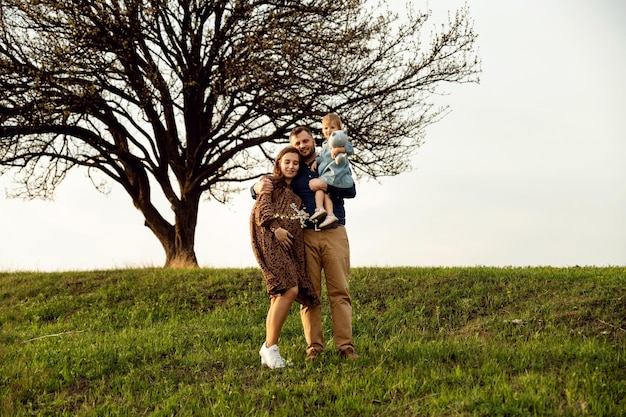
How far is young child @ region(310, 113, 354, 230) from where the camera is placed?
671cm

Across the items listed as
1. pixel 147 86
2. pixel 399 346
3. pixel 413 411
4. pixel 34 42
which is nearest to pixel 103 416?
pixel 413 411

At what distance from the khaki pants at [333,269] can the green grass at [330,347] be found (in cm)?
48

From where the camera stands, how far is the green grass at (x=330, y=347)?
19.9 ft

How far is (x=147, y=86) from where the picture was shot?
16.3 m

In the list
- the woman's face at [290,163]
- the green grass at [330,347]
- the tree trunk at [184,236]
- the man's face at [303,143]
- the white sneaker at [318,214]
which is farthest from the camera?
the tree trunk at [184,236]

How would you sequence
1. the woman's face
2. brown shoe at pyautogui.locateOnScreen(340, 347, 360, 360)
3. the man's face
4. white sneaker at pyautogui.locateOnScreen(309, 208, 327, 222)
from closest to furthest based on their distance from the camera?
white sneaker at pyautogui.locateOnScreen(309, 208, 327, 222) < the woman's face < the man's face < brown shoe at pyautogui.locateOnScreen(340, 347, 360, 360)

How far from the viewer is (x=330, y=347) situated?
7.87 m

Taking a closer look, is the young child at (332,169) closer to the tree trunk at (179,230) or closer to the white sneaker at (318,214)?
the white sneaker at (318,214)

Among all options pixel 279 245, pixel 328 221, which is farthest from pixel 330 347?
pixel 328 221

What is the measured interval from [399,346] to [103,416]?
3710mm

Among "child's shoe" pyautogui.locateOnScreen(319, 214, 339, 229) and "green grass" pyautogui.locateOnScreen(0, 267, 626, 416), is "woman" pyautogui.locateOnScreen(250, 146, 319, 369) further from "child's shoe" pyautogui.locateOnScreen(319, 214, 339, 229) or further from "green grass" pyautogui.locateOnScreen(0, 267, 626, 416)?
"green grass" pyautogui.locateOnScreen(0, 267, 626, 416)

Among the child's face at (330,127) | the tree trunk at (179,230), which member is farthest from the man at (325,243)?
the tree trunk at (179,230)

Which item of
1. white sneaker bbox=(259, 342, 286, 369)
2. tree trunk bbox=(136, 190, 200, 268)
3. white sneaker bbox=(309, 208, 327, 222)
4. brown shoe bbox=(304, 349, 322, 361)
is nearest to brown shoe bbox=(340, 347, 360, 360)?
brown shoe bbox=(304, 349, 322, 361)

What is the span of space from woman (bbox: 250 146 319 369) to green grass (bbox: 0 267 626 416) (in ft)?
2.60
